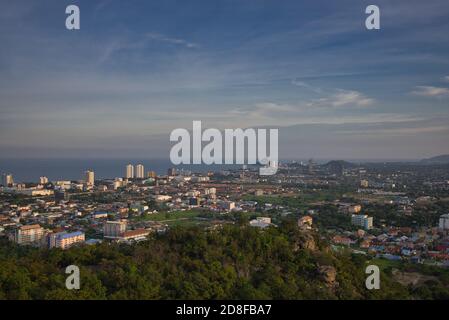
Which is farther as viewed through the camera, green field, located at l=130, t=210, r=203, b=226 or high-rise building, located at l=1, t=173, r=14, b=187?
high-rise building, located at l=1, t=173, r=14, b=187

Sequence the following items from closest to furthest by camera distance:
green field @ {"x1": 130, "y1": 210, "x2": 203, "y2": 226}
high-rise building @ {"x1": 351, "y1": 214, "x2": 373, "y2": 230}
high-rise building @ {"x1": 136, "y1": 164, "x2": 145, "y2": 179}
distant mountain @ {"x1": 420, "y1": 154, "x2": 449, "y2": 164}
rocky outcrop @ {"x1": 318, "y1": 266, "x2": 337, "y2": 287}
→ rocky outcrop @ {"x1": 318, "y1": 266, "x2": 337, "y2": 287} → high-rise building @ {"x1": 351, "y1": 214, "x2": 373, "y2": 230} → green field @ {"x1": 130, "y1": 210, "x2": 203, "y2": 226} → distant mountain @ {"x1": 420, "y1": 154, "x2": 449, "y2": 164} → high-rise building @ {"x1": 136, "y1": 164, "x2": 145, "y2": 179}

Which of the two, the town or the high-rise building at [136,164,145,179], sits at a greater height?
the high-rise building at [136,164,145,179]

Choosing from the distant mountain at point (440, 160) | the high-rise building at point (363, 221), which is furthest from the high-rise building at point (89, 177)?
the distant mountain at point (440, 160)

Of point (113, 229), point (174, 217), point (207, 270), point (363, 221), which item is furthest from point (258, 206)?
point (207, 270)

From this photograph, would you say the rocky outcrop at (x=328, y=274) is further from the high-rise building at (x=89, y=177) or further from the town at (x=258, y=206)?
the high-rise building at (x=89, y=177)

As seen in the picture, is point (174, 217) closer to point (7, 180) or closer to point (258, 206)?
point (258, 206)

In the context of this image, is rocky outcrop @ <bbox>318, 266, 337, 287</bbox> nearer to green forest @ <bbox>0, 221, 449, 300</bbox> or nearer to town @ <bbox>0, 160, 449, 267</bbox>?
green forest @ <bbox>0, 221, 449, 300</bbox>

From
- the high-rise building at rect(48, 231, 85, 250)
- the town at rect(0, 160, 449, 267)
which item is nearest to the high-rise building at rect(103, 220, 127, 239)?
the town at rect(0, 160, 449, 267)
